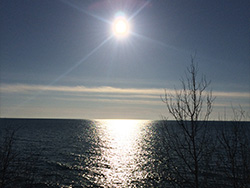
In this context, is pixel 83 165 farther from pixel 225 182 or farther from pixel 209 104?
pixel 209 104

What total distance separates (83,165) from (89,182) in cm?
1145

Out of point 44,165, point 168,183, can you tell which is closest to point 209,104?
point 168,183

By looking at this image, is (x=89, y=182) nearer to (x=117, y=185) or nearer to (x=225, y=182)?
(x=117, y=185)

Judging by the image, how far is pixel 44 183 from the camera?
98.2 ft

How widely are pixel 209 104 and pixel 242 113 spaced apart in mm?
2856

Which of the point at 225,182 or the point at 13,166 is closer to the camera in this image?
the point at 225,182

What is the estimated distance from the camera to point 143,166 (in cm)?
4350

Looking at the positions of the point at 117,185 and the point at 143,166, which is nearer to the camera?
the point at 117,185

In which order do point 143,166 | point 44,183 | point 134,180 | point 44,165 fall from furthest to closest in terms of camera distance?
1. point 143,166
2. point 44,165
3. point 134,180
4. point 44,183

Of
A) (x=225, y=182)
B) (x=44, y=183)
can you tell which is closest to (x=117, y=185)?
(x=44, y=183)

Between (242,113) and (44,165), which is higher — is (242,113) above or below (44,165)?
above

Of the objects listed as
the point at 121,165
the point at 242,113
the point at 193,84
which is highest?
the point at 193,84

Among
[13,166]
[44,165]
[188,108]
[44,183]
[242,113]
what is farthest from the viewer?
[44,165]

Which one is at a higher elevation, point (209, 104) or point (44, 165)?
point (209, 104)
